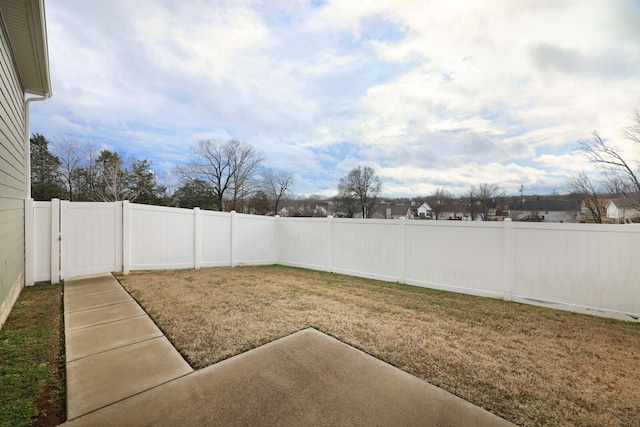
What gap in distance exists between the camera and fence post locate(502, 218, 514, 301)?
15.9 ft

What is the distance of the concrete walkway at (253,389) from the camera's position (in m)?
1.70

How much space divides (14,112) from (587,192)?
1338 inches

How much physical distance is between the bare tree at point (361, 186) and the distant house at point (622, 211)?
947 inches

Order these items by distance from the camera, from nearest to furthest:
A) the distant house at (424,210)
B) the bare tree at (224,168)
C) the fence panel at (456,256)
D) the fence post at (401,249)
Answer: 1. the fence panel at (456,256)
2. the fence post at (401,249)
3. the bare tree at (224,168)
4. the distant house at (424,210)

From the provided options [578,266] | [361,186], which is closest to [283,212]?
[361,186]

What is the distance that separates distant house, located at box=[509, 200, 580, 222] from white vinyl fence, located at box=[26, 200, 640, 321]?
106 feet

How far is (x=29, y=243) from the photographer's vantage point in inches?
189

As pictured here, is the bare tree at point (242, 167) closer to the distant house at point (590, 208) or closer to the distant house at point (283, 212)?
the distant house at point (283, 212)

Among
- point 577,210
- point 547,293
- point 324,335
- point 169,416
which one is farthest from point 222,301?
point 577,210

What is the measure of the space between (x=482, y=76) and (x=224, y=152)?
31.2 meters

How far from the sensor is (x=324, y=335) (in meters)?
3.03

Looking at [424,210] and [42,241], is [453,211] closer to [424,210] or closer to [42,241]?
[424,210]

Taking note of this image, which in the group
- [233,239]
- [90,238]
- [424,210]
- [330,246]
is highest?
[424,210]

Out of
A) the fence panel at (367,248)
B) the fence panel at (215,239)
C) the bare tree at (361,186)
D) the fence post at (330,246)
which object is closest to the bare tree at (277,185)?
the bare tree at (361,186)
